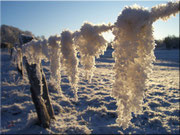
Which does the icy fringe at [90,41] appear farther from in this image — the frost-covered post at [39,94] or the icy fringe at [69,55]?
the frost-covered post at [39,94]

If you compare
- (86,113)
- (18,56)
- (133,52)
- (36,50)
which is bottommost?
(86,113)

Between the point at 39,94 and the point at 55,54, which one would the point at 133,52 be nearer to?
the point at 55,54

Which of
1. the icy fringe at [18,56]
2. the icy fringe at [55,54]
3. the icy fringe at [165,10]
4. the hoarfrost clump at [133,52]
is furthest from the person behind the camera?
the icy fringe at [18,56]

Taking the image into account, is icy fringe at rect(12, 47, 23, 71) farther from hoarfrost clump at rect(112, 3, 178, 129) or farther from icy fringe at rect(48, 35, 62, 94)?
hoarfrost clump at rect(112, 3, 178, 129)

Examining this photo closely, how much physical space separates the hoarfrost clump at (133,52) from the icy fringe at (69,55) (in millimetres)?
693

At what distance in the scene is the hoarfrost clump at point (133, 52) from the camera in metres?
1.20

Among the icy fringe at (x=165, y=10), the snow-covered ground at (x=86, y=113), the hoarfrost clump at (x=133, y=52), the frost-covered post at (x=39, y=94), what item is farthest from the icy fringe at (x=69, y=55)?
the frost-covered post at (x=39, y=94)

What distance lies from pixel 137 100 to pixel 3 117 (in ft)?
17.6

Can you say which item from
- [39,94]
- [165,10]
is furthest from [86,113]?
[165,10]

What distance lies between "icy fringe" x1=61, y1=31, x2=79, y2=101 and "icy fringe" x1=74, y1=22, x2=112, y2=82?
19cm

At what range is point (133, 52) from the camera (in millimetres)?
1307

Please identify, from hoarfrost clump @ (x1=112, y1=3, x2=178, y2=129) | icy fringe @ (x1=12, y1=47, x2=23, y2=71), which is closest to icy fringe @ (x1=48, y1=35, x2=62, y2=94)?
hoarfrost clump @ (x1=112, y1=3, x2=178, y2=129)

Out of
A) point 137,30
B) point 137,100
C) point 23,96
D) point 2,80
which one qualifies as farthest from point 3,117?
point 137,30

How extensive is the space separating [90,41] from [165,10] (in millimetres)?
805
